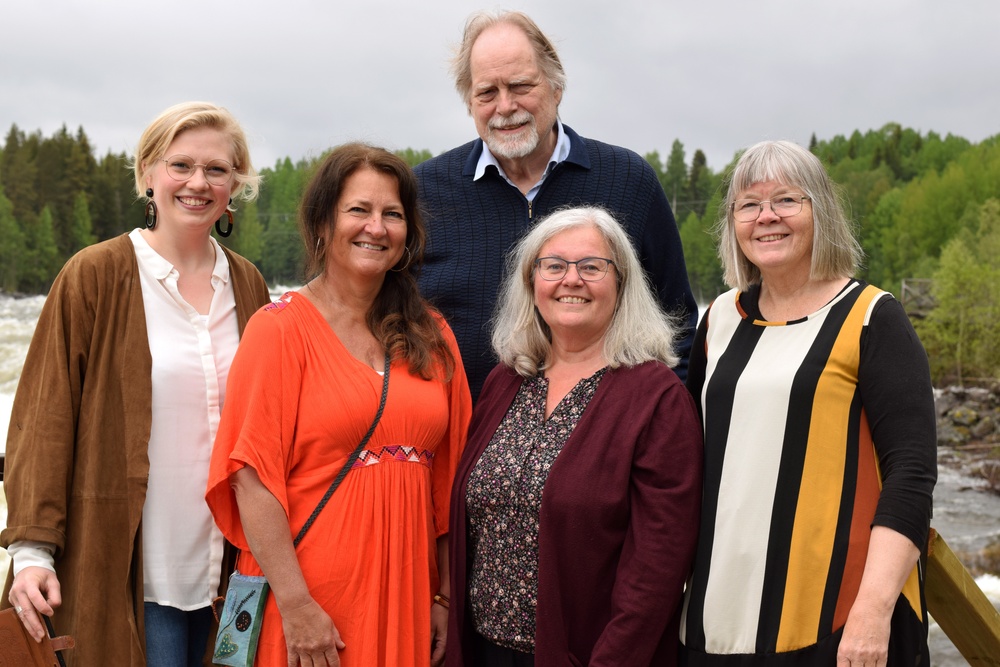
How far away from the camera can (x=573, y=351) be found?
3.04m

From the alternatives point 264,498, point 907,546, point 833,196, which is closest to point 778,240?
point 833,196

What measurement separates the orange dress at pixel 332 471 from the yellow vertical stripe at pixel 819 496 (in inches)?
44.7

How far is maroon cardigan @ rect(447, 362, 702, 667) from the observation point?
2.62 metres

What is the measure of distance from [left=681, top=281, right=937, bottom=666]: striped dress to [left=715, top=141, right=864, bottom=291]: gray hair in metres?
0.10

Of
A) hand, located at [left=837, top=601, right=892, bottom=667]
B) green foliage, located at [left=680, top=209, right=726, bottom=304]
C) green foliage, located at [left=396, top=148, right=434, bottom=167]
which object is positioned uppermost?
green foliage, located at [left=396, top=148, right=434, bottom=167]

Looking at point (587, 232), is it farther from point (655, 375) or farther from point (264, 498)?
point (264, 498)

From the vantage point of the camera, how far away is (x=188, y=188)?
3.07 meters

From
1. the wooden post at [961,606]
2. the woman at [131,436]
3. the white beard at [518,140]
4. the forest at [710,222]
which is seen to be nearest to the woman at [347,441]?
the woman at [131,436]

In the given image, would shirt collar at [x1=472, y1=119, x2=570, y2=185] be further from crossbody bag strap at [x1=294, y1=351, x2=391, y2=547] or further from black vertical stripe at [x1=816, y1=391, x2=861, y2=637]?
black vertical stripe at [x1=816, y1=391, x2=861, y2=637]

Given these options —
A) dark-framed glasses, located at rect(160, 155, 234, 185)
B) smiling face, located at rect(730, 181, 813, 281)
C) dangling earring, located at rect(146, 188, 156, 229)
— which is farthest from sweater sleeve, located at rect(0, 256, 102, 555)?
smiling face, located at rect(730, 181, 813, 281)

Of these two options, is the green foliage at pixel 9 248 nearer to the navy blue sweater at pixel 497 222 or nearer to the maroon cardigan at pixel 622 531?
the navy blue sweater at pixel 497 222

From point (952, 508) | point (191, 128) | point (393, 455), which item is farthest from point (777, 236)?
point (952, 508)

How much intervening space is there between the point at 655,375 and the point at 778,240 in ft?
1.77

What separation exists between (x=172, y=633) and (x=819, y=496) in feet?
6.71
